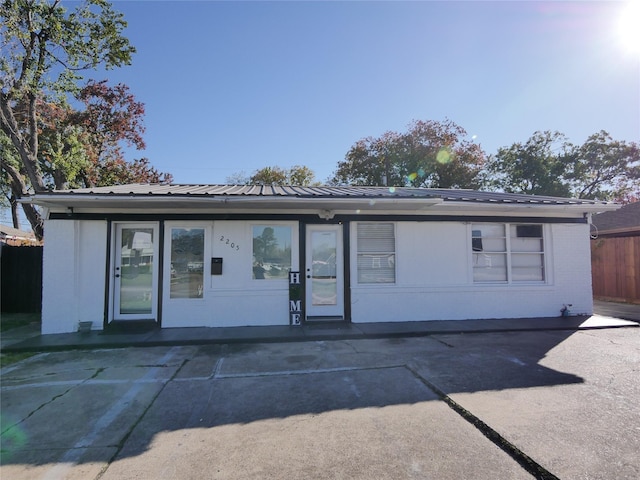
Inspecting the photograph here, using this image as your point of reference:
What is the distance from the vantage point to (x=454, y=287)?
26.4 ft

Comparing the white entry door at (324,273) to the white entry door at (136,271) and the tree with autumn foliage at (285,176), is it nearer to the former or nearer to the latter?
the white entry door at (136,271)

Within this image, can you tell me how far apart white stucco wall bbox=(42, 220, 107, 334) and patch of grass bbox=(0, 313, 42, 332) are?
1.62 meters

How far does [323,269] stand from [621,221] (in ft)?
39.1

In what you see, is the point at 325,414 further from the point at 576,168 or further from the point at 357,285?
the point at 576,168

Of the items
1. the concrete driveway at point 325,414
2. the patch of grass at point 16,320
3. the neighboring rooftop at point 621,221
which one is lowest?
the concrete driveway at point 325,414

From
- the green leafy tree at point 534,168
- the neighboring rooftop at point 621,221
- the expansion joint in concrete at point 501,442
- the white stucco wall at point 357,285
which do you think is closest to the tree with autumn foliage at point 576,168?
the green leafy tree at point 534,168

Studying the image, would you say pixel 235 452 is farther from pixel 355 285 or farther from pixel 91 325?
pixel 91 325

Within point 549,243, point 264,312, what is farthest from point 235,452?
point 549,243

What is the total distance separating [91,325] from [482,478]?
7198 millimetres

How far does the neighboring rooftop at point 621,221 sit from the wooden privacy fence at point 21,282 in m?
17.8

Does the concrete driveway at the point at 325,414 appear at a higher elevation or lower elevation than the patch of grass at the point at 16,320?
lower

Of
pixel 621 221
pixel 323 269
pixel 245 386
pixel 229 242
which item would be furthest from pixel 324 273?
pixel 621 221

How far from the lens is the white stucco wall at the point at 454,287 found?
25.7ft

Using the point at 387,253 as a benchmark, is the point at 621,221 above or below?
above
